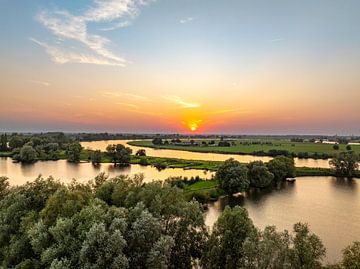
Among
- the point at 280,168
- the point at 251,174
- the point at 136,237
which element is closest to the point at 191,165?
the point at 280,168

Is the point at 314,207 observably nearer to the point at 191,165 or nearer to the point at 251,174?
the point at 251,174

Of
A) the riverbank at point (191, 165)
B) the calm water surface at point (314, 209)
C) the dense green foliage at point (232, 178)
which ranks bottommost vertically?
the calm water surface at point (314, 209)

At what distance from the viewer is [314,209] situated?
1457 inches

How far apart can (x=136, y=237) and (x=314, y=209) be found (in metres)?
28.1

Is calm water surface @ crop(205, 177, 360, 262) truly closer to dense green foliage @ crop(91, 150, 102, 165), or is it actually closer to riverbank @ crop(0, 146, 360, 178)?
riverbank @ crop(0, 146, 360, 178)

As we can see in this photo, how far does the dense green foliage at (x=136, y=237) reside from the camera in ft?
50.8

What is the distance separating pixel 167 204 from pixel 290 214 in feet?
65.5

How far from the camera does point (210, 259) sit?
1820 centimetres

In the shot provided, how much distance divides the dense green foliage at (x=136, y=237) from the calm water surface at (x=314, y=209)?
31.1 feet

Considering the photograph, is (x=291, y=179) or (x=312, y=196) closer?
(x=312, y=196)

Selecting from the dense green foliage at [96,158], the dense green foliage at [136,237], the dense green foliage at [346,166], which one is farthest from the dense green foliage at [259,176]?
the dense green foliage at [96,158]

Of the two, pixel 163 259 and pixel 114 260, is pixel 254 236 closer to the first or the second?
pixel 163 259

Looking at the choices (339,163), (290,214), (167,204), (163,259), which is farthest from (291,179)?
(163,259)

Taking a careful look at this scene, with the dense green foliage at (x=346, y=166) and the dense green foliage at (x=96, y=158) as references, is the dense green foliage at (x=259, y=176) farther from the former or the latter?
the dense green foliage at (x=96, y=158)
